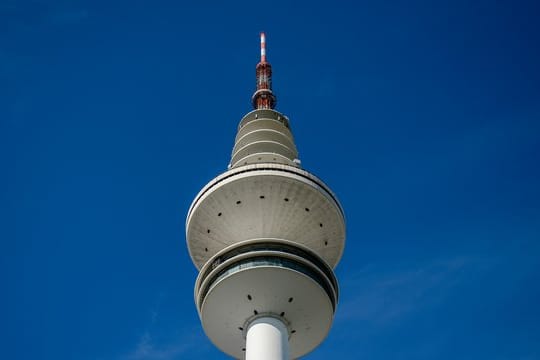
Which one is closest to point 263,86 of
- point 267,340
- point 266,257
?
point 266,257

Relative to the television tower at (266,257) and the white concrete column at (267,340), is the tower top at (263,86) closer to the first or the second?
the television tower at (266,257)

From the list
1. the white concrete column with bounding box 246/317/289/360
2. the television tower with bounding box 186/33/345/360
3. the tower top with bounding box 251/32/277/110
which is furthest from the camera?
the tower top with bounding box 251/32/277/110

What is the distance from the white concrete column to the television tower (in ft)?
0.17

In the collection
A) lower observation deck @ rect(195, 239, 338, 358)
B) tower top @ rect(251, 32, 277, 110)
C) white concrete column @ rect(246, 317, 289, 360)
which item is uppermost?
tower top @ rect(251, 32, 277, 110)

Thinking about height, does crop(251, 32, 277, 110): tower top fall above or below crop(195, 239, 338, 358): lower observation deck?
above

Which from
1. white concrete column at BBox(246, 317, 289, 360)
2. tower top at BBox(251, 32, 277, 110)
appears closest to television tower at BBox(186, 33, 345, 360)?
white concrete column at BBox(246, 317, 289, 360)

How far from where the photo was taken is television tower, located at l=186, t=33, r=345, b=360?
118ft

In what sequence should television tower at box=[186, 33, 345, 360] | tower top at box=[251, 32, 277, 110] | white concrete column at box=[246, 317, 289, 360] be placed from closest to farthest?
white concrete column at box=[246, 317, 289, 360], television tower at box=[186, 33, 345, 360], tower top at box=[251, 32, 277, 110]

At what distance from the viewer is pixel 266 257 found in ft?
119

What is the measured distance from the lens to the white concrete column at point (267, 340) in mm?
34188

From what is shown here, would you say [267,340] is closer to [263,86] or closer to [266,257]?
[266,257]

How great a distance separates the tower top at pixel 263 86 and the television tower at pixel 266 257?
10.6m

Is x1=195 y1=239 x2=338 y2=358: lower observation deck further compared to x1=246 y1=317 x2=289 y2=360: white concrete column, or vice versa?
x1=195 y1=239 x2=338 y2=358: lower observation deck

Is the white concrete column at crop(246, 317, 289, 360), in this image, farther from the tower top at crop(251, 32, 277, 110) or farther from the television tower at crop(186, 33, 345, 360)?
the tower top at crop(251, 32, 277, 110)
